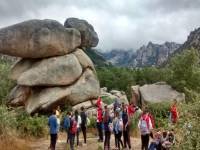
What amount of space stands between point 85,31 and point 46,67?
7722 millimetres

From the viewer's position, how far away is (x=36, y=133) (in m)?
30.6

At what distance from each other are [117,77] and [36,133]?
137ft

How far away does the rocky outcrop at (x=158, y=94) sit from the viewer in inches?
1784

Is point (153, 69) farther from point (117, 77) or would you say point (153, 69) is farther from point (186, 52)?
point (186, 52)

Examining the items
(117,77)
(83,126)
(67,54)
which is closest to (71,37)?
(67,54)

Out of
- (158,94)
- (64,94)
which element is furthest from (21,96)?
(158,94)

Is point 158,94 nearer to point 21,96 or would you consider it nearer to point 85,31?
point 85,31

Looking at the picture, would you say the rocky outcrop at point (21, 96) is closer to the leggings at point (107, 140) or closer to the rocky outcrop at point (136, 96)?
the leggings at point (107, 140)

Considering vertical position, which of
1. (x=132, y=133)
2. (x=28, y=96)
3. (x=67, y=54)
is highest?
(x=67, y=54)

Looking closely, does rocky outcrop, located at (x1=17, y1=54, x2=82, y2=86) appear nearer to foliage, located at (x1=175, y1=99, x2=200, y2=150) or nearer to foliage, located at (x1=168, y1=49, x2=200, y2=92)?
foliage, located at (x1=168, y1=49, x2=200, y2=92)

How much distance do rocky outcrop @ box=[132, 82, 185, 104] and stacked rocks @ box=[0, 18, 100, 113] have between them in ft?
31.1

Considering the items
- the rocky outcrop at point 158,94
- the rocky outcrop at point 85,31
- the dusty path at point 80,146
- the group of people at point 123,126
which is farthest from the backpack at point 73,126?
the rocky outcrop at point 158,94

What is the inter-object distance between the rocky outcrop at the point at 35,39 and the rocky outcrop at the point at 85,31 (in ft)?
16.1

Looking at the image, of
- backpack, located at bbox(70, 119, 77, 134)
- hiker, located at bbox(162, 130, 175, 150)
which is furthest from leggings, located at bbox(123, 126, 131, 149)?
hiker, located at bbox(162, 130, 175, 150)
